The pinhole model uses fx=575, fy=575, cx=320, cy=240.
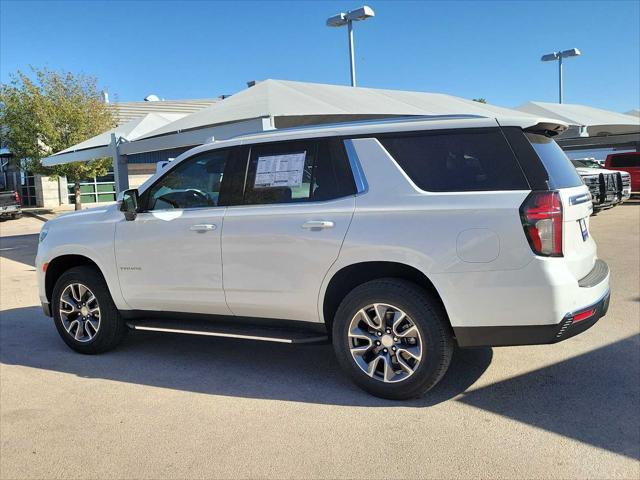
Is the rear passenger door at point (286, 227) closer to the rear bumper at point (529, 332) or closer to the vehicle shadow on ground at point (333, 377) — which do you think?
the vehicle shadow on ground at point (333, 377)

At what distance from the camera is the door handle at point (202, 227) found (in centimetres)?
448

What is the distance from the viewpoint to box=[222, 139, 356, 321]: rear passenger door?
4.06 metres

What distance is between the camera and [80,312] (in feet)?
17.5

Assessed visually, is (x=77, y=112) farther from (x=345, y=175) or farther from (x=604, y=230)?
(x=345, y=175)

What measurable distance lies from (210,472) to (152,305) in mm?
2050

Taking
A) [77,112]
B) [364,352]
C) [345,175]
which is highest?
[77,112]

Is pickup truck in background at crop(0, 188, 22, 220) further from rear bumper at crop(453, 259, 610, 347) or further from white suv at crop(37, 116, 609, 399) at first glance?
rear bumper at crop(453, 259, 610, 347)

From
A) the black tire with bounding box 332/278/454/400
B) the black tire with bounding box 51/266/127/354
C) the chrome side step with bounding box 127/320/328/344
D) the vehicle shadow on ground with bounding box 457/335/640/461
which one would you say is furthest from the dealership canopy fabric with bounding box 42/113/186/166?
the vehicle shadow on ground with bounding box 457/335/640/461

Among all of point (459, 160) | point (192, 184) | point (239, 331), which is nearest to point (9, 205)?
point (192, 184)

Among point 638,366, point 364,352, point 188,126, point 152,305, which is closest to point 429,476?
point 364,352

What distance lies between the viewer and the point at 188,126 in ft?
35.5

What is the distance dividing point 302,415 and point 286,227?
1311 mm

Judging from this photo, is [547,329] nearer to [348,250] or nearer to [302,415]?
[348,250]

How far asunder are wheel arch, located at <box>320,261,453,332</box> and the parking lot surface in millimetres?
652
